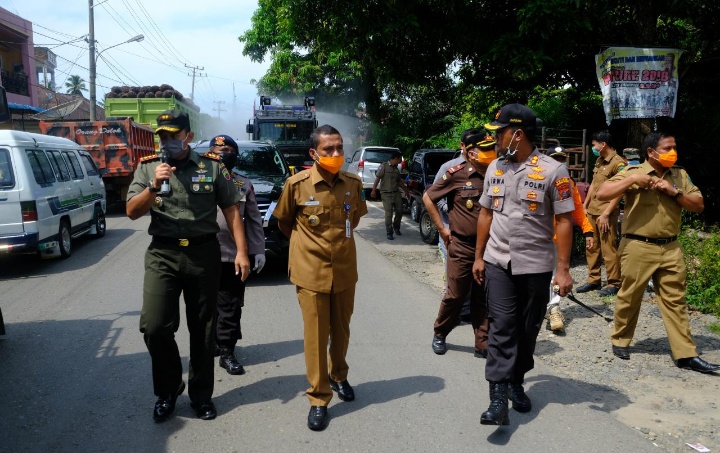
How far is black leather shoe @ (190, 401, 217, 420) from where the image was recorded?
3.94 m

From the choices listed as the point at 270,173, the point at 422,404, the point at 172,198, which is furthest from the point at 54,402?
the point at 270,173

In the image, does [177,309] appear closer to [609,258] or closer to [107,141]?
[609,258]

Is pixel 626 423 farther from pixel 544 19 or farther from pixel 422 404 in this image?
pixel 544 19

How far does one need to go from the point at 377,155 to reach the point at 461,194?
1423cm

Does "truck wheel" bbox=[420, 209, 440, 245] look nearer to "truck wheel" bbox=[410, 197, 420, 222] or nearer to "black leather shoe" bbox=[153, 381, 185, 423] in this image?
"truck wheel" bbox=[410, 197, 420, 222]

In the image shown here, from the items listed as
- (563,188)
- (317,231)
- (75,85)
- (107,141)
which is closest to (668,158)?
(563,188)

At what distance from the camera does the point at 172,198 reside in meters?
3.77

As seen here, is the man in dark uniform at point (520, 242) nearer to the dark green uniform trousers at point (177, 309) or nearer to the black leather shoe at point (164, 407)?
the dark green uniform trousers at point (177, 309)

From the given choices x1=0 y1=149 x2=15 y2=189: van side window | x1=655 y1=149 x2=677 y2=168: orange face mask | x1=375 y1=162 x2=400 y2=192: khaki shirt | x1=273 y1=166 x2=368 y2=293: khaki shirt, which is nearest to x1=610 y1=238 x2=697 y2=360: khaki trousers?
x1=655 y1=149 x2=677 y2=168: orange face mask

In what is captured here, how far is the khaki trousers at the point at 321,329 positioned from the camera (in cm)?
385

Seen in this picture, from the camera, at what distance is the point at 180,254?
377 centimetres

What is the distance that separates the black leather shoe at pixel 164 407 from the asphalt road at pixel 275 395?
0.19ft

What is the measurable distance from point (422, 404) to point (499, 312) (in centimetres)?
87

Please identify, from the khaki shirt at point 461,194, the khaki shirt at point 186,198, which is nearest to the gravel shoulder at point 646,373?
the khaki shirt at point 461,194
